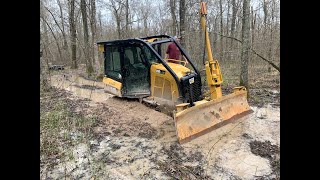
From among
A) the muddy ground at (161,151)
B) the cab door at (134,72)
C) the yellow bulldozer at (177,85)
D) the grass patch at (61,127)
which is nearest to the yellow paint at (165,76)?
the yellow bulldozer at (177,85)

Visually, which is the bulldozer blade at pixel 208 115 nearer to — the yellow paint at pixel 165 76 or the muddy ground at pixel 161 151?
the muddy ground at pixel 161 151

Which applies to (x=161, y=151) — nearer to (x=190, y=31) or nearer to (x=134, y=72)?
(x=134, y=72)

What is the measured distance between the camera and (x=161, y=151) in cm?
513

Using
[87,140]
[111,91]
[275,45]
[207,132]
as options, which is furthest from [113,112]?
[275,45]

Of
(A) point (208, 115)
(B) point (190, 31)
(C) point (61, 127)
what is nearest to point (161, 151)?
(A) point (208, 115)

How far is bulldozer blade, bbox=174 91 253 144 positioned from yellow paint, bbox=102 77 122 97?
271 centimetres

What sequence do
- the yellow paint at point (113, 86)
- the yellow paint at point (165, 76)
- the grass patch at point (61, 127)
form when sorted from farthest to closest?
1. the yellow paint at point (113, 86)
2. the yellow paint at point (165, 76)
3. the grass patch at point (61, 127)

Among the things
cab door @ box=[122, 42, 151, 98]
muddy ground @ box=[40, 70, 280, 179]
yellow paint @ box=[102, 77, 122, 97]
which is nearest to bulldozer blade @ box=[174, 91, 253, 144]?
muddy ground @ box=[40, 70, 280, 179]

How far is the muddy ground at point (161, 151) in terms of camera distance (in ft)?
14.2

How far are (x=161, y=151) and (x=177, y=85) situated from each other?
186 centimetres

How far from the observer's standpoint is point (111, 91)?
8.19 metres
